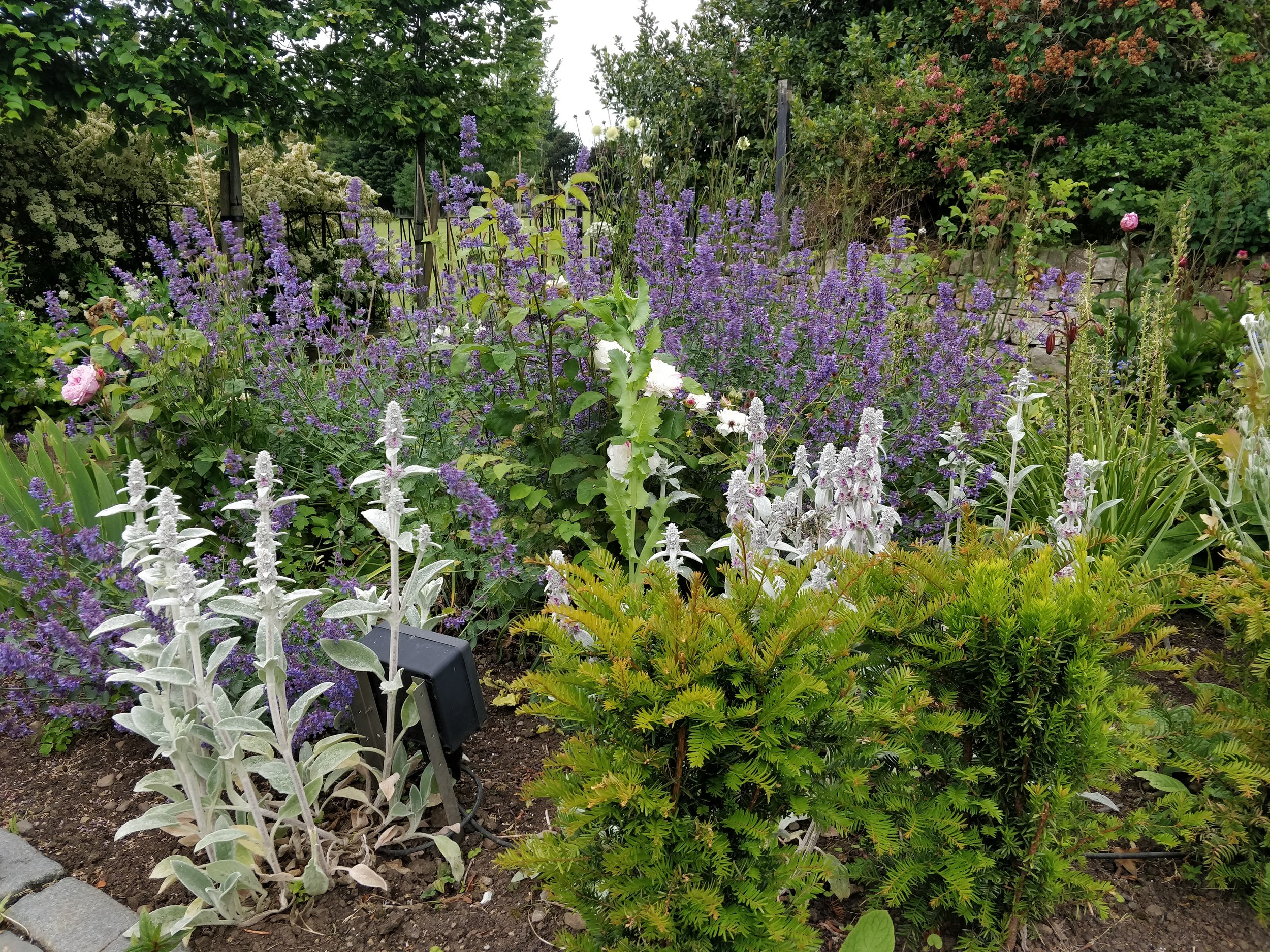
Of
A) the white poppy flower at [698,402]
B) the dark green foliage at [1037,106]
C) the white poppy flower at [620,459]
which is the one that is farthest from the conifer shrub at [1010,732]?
the dark green foliage at [1037,106]

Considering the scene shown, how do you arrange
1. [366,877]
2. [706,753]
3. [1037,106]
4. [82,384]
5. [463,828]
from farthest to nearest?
[1037,106] < [82,384] < [463,828] < [366,877] < [706,753]

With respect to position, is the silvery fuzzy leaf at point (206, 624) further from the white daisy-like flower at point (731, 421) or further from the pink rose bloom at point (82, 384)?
the pink rose bloom at point (82, 384)

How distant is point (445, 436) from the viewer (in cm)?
283

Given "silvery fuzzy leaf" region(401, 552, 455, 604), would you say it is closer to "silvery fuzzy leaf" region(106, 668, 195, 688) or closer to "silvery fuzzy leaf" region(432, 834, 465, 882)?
"silvery fuzzy leaf" region(106, 668, 195, 688)

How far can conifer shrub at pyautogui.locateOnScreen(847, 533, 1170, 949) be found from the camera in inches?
54.9

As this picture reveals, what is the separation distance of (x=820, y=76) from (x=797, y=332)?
26.4 ft

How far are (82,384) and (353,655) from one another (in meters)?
1.88

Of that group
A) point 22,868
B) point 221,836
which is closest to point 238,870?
point 221,836

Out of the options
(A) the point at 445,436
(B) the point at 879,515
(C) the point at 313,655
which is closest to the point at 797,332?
(B) the point at 879,515

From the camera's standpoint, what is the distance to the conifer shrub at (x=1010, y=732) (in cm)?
139

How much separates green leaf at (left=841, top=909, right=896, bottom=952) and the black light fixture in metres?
0.96

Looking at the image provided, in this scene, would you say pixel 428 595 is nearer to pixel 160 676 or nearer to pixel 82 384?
pixel 160 676

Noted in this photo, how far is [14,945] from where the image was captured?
1.68m

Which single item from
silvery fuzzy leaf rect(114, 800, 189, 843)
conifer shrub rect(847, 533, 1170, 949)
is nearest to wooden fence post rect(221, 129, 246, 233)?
silvery fuzzy leaf rect(114, 800, 189, 843)
